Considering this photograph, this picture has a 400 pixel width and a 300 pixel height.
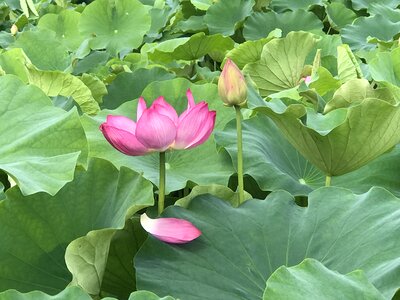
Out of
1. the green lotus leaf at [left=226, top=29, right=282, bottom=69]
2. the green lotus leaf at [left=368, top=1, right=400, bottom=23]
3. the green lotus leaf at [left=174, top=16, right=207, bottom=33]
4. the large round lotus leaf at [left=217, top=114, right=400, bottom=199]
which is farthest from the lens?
the green lotus leaf at [left=174, top=16, right=207, bottom=33]

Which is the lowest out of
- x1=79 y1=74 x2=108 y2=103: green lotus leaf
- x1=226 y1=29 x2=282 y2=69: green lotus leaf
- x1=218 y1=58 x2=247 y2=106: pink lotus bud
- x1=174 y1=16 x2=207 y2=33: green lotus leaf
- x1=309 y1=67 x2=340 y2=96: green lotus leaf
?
x1=174 y1=16 x2=207 y2=33: green lotus leaf

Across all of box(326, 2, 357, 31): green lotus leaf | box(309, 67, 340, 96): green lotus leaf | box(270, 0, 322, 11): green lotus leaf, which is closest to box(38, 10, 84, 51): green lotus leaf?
box(270, 0, 322, 11): green lotus leaf

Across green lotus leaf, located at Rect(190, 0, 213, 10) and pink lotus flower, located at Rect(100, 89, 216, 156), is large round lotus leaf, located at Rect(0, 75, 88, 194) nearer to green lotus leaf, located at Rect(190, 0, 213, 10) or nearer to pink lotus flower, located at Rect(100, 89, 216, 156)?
pink lotus flower, located at Rect(100, 89, 216, 156)

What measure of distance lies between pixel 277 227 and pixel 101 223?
0.22m

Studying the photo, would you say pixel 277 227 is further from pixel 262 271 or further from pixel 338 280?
pixel 338 280

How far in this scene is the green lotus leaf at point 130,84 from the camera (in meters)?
1.61

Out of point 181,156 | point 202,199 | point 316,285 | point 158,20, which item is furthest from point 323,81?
point 158,20

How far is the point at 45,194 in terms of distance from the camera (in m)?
0.94

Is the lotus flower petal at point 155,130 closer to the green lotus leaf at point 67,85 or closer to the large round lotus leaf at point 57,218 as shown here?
the large round lotus leaf at point 57,218

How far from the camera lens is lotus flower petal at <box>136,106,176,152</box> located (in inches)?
36.1

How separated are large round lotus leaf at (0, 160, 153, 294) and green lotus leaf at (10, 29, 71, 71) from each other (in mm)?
1088

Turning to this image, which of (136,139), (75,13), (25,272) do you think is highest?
(136,139)

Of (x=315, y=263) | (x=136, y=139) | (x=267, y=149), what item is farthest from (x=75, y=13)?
(x=315, y=263)

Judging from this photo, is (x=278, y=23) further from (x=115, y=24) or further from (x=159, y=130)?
(x=159, y=130)
